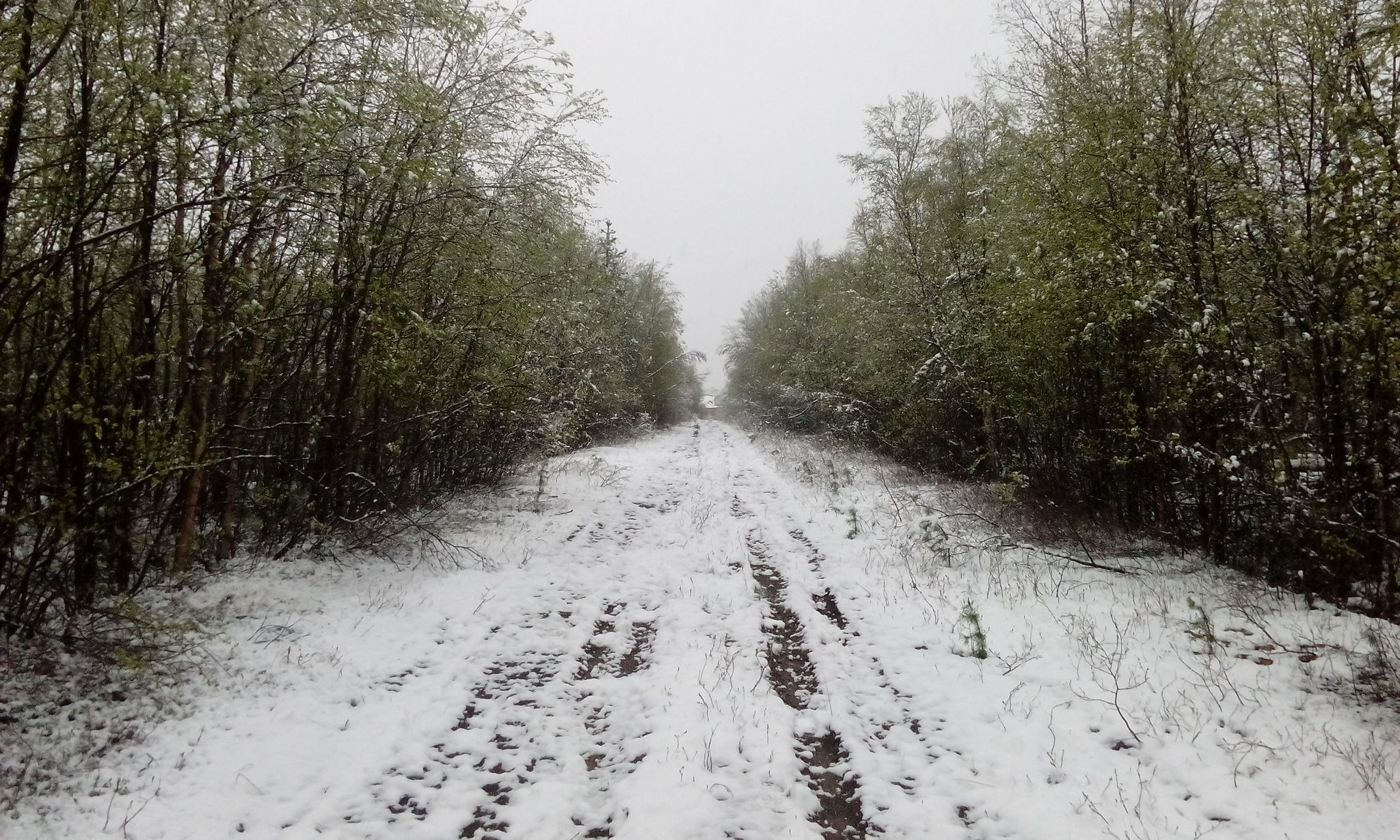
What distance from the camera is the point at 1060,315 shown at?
731 cm

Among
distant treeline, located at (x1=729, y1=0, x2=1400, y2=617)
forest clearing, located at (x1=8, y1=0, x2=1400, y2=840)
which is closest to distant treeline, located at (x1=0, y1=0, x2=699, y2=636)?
forest clearing, located at (x1=8, y1=0, x2=1400, y2=840)

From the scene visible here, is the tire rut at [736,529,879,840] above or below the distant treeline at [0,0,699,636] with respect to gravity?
below

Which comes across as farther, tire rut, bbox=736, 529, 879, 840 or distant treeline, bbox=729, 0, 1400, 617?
distant treeline, bbox=729, 0, 1400, 617

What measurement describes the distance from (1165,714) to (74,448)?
25.1ft

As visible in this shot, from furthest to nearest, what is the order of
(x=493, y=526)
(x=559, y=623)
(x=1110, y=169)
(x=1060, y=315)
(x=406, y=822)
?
(x=493, y=526), (x=1060, y=315), (x=1110, y=169), (x=559, y=623), (x=406, y=822)

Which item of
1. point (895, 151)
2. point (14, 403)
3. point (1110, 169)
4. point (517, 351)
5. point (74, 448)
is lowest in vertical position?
point (74, 448)

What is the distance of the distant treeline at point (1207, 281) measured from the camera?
450 cm

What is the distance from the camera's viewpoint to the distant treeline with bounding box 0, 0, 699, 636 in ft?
12.3

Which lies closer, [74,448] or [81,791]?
[81,791]

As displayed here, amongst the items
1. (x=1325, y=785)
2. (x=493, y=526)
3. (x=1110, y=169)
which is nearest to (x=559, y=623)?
(x=493, y=526)

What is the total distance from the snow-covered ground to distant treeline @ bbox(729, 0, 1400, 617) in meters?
1.08

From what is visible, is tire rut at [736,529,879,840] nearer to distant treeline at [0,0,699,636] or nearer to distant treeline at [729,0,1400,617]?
distant treeline at [729,0,1400,617]

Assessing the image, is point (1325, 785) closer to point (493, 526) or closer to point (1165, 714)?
point (1165, 714)

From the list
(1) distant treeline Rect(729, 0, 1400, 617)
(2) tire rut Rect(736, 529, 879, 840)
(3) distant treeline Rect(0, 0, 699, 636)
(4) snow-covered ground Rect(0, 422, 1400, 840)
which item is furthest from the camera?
(1) distant treeline Rect(729, 0, 1400, 617)
